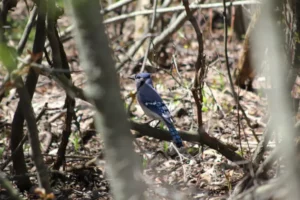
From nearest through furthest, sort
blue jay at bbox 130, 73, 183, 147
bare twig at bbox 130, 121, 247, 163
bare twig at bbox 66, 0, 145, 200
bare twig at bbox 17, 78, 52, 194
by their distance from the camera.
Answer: bare twig at bbox 66, 0, 145, 200, bare twig at bbox 17, 78, 52, 194, bare twig at bbox 130, 121, 247, 163, blue jay at bbox 130, 73, 183, 147

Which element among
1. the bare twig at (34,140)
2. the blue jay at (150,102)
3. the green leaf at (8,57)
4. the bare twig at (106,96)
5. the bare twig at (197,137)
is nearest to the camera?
the bare twig at (106,96)

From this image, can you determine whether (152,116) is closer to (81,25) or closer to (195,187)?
(195,187)

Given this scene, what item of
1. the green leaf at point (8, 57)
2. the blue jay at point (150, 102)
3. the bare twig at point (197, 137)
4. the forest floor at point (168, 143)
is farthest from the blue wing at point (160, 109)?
the green leaf at point (8, 57)

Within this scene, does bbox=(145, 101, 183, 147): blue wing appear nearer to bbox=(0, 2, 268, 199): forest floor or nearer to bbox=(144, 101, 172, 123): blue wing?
bbox=(144, 101, 172, 123): blue wing

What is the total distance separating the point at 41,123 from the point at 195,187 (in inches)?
74.1

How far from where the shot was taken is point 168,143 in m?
5.58

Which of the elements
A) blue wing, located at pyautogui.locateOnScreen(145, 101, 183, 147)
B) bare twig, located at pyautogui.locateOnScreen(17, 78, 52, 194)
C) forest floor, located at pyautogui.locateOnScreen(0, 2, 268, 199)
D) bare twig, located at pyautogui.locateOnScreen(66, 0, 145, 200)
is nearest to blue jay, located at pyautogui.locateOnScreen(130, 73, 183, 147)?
blue wing, located at pyautogui.locateOnScreen(145, 101, 183, 147)

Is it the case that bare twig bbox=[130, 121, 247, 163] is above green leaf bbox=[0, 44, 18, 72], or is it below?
below

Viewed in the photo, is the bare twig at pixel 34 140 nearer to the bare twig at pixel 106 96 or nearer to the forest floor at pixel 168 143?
the forest floor at pixel 168 143

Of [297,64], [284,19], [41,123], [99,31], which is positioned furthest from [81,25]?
[41,123]

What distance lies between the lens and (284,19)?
4.61 metres

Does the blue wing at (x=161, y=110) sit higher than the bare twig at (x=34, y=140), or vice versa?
the bare twig at (x=34, y=140)

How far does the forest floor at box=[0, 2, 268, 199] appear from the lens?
15.2 ft

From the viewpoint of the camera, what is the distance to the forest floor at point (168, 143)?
15.2 feet
